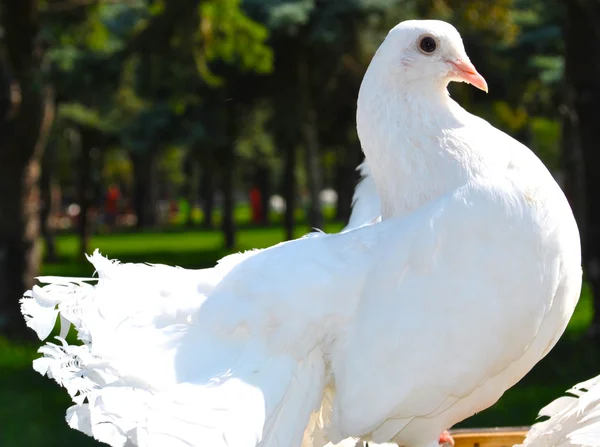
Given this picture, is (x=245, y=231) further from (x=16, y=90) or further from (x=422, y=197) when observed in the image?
(x=422, y=197)

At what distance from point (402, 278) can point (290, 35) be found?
46.1 feet

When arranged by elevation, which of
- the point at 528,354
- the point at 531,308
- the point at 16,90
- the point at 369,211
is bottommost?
the point at 528,354

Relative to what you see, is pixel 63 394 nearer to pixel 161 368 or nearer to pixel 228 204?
pixel 161 368

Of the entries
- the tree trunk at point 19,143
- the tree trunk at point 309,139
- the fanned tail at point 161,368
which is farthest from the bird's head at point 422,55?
the tree trunk at point 309,139

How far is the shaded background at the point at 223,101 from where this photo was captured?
29.1 ft

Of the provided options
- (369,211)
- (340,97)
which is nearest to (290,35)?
(340,97)

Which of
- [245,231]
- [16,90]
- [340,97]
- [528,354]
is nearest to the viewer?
[528,354]

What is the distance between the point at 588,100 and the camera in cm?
891

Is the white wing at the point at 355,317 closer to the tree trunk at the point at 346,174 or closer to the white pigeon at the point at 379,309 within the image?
the white pigeon at the point at 379,309

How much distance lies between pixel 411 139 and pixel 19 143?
740 centimetres

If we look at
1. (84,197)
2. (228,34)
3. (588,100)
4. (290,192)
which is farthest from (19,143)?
(84,197)

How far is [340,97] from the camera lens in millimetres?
19812

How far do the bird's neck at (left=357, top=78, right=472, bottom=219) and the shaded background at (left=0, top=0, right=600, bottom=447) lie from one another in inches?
26.6

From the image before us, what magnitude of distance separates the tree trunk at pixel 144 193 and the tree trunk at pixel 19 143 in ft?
64.3
